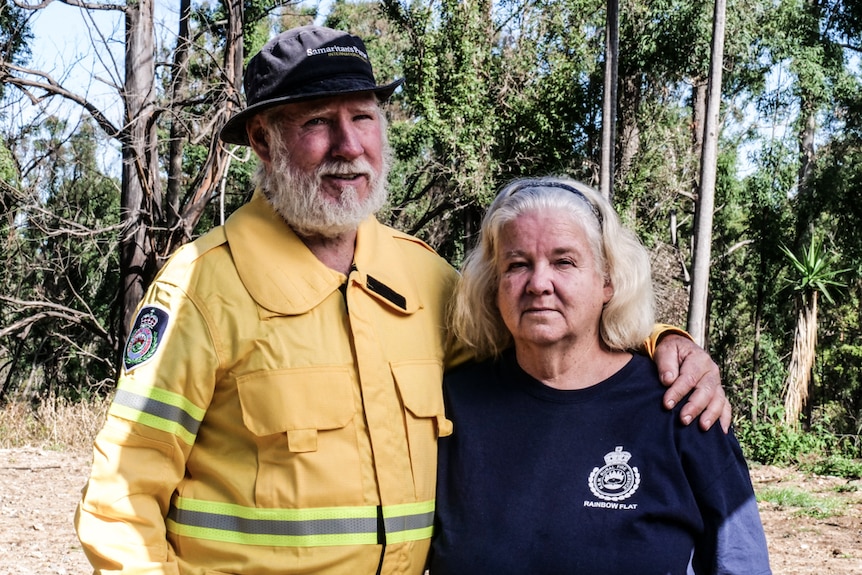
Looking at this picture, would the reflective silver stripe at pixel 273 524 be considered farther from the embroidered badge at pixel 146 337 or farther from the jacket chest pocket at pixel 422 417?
the embroidered badge at pixel 146 337

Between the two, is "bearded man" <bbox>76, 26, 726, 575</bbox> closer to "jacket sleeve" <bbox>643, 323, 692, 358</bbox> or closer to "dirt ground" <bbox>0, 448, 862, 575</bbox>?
"jacket sleeve" <bbox>643, 323, 692, 358</bbox>

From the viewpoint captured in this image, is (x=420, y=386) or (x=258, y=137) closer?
(x=420, y=386)

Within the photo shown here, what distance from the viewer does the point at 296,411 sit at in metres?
2.29

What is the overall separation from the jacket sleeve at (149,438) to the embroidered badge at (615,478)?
106cm

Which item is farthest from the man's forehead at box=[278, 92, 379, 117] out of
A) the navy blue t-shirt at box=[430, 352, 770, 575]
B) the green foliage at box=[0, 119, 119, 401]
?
the green foliage at box=[0, 119, 119, 401]

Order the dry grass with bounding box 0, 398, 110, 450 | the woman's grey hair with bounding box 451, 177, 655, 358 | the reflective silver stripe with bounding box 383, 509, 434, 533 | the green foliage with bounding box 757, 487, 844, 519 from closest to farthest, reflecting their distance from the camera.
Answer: the reflective silver stripe with bounding box 383, 509, 434, 533
the woman's grey hair with bounding box 451, 177, 655, 358
the green foliage with bounding box 757, 487, 844, 519
the dry grass with bounding box 0, 398, 110, 450

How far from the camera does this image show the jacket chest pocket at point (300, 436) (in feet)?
7.44

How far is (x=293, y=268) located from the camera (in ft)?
8.05

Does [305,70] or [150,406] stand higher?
[305,70]

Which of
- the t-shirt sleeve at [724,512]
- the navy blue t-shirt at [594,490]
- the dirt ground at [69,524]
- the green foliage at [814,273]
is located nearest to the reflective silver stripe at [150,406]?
the navy blue t-shirt at [594,490]

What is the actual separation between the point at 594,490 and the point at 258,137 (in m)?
1.42

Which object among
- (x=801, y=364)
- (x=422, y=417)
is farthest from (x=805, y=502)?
(x=422, y=417)

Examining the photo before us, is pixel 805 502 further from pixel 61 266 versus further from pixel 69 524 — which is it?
pixel 61 266

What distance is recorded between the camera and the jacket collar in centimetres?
238
